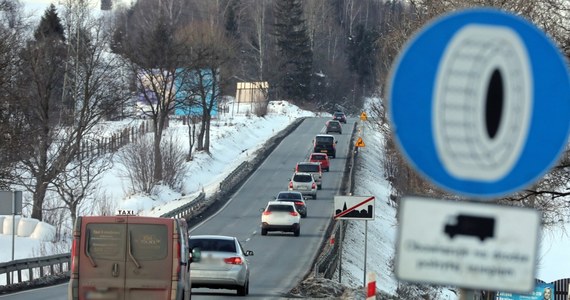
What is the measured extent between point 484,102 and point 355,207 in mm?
24202

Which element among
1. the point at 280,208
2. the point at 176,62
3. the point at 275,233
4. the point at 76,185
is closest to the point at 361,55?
the point at 176,62

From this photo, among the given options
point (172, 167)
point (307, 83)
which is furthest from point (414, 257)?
point (307, 83)

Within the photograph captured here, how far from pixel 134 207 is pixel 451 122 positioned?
187 ft

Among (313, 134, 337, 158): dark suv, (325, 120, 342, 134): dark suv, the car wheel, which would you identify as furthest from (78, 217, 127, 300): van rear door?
(325, 120, 342, 134): dark suv

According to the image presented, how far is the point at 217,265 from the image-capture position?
81.1 feet

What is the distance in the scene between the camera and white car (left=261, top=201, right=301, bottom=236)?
44.6m

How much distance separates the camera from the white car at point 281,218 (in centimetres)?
4456

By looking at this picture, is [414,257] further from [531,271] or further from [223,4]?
[223,4]

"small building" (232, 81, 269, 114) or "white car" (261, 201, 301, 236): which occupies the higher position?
"small building" (232, 81, 269, 114)

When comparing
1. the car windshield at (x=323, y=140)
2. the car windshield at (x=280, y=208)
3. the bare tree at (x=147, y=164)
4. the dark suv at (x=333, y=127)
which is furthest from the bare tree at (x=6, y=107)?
the dark suv at (x=333, y=127)

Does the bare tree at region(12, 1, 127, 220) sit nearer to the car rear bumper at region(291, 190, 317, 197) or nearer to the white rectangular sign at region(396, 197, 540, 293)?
the car rear bumper at region(291, 190, 317, 197)

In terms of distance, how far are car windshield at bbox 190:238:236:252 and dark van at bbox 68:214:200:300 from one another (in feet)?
22.5

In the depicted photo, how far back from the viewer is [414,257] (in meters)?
4.07

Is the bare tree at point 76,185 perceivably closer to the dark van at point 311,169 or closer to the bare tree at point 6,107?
the bare tree at point 6,107
